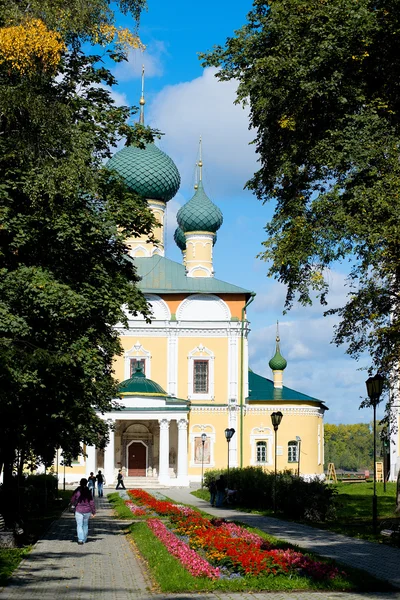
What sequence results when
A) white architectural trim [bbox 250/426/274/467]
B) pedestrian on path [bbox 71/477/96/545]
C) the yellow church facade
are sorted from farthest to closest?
white architectural trim [bbox 250/426/274/467]
the yellow church facade
pedestrian on path [bbox 71/477/96/545]

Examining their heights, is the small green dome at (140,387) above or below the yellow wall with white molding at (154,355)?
below

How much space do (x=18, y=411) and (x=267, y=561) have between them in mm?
6106

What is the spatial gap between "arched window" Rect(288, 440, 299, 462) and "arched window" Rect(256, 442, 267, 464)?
1.40m

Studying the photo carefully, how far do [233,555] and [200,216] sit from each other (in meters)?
38.7

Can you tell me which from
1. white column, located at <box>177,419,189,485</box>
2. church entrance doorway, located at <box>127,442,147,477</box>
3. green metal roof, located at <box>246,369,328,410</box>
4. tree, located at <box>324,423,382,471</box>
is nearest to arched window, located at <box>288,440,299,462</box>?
green metal roof, located at <box>246,369,328,410</box>

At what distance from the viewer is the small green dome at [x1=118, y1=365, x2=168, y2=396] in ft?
147

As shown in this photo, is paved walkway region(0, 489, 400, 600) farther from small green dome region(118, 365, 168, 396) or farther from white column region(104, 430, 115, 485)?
white column region(104, 430, 115, 485)

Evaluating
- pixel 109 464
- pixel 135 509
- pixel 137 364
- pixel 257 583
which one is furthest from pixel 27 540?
pixel 137 364

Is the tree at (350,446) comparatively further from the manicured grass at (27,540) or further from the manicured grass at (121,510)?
the manicured grass at (27,540)

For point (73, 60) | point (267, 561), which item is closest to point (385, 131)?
point (73, 60)

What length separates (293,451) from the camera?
49125 millimetres

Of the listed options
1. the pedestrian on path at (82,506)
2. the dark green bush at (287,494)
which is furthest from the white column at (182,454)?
the pedestrian on path at (82,506)

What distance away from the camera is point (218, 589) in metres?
11.2

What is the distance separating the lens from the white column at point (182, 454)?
4506cm
